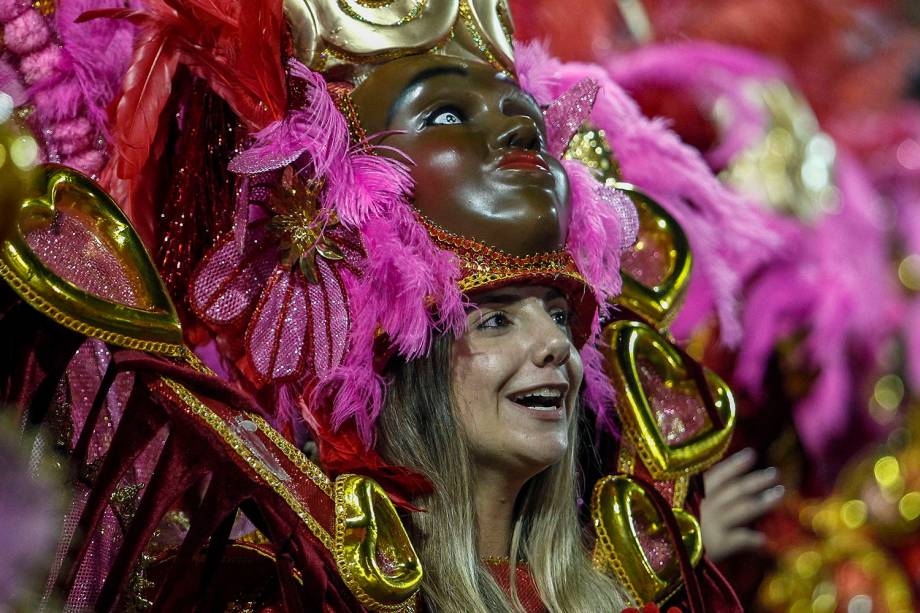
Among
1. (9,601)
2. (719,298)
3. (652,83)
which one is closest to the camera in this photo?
(9,601)

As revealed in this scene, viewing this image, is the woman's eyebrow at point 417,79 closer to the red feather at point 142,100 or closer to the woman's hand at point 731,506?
the red feather at point 142,100

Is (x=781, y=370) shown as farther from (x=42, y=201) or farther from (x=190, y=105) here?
(x=42, y=201)

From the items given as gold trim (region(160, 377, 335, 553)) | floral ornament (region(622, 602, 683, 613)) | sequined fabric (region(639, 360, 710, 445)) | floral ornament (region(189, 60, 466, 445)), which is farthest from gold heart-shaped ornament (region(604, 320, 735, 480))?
gold trim (region(160, 377, 335, 553))

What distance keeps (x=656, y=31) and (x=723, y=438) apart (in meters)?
1.43

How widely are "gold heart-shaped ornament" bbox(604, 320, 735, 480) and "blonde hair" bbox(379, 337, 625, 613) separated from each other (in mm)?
305

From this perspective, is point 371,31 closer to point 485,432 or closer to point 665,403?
point 485,432

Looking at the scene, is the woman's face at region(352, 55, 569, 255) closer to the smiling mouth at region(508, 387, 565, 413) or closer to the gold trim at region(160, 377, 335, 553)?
the smiling mouth at region(508, 387, 565, 413)

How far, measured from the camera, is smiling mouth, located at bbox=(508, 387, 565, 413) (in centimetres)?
211

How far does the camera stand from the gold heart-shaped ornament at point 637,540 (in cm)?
231

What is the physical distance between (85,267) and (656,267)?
1.14 meters

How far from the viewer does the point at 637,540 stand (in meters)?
2.33

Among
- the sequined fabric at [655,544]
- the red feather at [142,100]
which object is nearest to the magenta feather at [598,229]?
the sequined fabric at [655,544]

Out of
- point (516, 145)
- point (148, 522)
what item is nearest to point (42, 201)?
point (148, 522)

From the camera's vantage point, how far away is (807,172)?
383 centimetres
